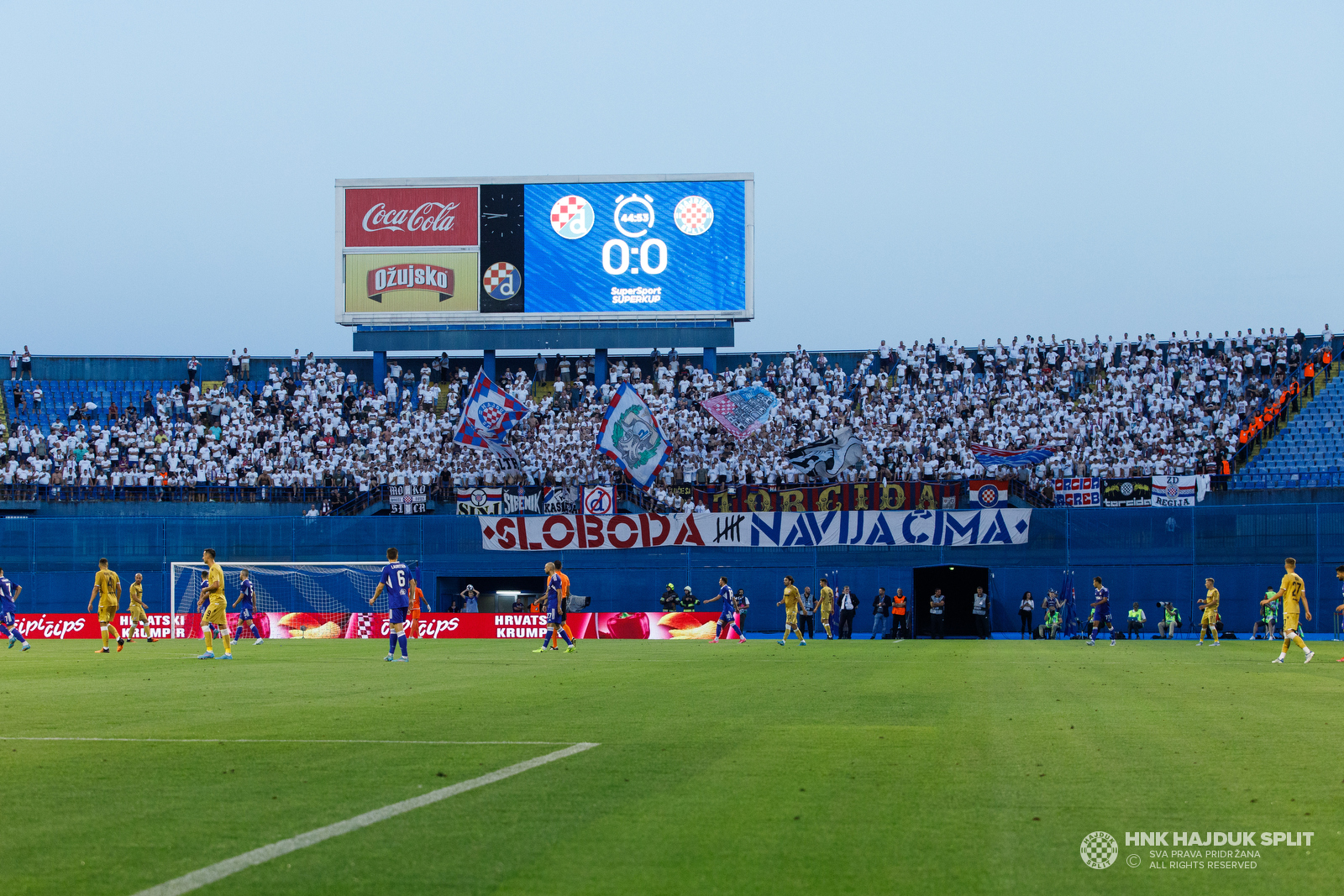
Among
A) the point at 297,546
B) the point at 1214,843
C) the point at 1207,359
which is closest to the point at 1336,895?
the point at 1214,843

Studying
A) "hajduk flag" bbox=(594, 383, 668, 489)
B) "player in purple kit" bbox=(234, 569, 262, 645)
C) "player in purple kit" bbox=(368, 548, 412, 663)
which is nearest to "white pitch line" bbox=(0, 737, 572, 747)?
"player in purple kit" bbox=(368, 548, 412, 663)

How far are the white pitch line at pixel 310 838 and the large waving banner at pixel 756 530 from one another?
116ft

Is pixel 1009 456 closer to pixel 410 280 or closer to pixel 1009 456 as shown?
pixel 1009 456

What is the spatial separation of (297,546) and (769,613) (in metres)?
16.5

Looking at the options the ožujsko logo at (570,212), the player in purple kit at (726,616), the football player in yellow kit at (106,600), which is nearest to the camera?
the football player in yellow kit at (106,600)

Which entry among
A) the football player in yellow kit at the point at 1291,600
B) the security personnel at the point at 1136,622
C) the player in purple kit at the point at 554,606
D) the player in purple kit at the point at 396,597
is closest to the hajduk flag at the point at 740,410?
the security personnel at the point at 1136,622

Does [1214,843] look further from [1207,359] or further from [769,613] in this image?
[1207,359]

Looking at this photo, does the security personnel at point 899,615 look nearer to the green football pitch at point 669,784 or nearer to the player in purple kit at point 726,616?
the player in purple kit at point 726,616

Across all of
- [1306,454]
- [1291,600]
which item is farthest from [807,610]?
[1306,454]

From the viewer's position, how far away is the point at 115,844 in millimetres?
6555

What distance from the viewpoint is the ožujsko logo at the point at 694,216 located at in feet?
179

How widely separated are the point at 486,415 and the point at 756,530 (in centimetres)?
1061

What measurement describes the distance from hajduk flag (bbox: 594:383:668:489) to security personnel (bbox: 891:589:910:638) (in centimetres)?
986

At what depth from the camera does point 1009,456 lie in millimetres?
46031
